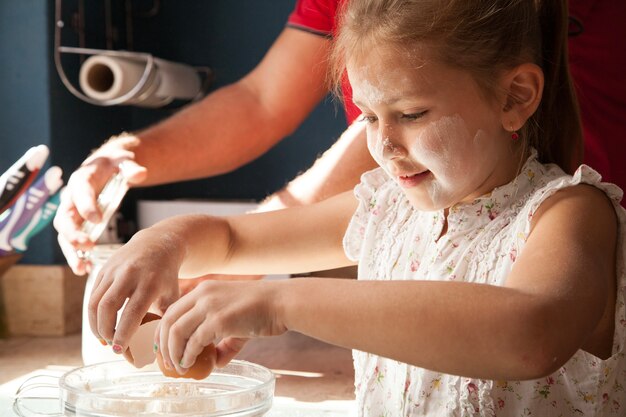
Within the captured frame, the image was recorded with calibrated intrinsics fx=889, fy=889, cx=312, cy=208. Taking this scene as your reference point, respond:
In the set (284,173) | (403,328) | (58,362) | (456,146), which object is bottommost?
(58,362)

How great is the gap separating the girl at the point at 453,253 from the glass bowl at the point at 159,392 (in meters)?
0.05

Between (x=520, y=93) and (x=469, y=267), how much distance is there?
20 centimetres

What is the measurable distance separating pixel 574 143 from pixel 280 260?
396mm

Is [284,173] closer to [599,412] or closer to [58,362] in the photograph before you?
[58,362]

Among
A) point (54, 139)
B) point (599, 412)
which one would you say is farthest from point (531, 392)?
point (54, 139)

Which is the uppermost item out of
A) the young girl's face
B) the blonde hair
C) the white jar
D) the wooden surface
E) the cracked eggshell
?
the blonde hair

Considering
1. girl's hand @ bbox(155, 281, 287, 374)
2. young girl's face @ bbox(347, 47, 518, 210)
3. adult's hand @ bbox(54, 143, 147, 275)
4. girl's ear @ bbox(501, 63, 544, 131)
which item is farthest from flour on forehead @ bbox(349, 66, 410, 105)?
adult's hand @ bbox(54, 143, 147, 275)

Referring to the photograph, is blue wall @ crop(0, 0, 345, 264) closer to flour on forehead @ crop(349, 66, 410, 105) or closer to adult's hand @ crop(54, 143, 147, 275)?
adult's hand @ crop(54, 143, 147, 275)

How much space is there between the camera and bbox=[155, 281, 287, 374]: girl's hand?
708 millimetres

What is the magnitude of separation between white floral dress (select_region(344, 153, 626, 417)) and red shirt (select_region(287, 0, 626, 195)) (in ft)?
0.77

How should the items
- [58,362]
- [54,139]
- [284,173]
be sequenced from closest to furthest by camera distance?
[58,362] → [54,139] → [284,173]

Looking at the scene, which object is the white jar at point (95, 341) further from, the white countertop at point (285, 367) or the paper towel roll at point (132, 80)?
the paper towel roll at point (132, 80)

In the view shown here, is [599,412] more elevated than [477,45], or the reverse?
[477,45]

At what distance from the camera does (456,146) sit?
875 millimetres
